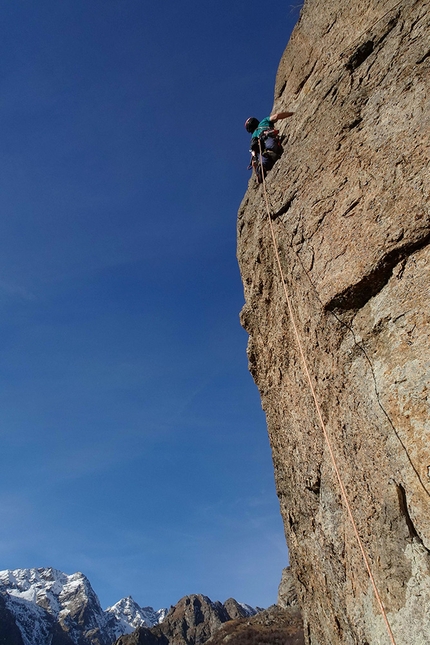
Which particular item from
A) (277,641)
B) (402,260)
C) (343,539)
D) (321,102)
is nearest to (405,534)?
(343,539)

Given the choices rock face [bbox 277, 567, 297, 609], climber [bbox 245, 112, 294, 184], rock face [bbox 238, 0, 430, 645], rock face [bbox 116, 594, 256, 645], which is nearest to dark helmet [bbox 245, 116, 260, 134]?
climber [bbox 245, 112, 294, 184]

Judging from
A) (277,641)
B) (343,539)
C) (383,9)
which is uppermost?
(383,9)

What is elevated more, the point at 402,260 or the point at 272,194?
the point at 272,194

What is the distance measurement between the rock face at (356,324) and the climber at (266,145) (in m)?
0.33

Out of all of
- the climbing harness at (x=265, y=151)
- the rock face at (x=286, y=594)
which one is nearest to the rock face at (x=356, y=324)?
the climbing harness at (x=265, y=151)

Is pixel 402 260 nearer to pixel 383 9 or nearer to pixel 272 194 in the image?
pixel 272 194

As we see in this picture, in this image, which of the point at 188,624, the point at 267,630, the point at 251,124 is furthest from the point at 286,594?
the point at 251,124

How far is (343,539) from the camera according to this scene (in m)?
5.97

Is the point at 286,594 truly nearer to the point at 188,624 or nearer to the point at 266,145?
the point at 188,624

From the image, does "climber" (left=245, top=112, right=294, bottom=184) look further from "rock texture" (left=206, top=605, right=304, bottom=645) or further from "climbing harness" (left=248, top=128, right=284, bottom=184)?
"rock texture" (left=206, top=605, right=304, bottom=645)

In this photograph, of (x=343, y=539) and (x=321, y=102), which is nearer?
(x=343, y=539)

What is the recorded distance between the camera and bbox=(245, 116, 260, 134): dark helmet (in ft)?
32.7

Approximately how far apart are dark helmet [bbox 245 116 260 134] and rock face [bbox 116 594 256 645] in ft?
408

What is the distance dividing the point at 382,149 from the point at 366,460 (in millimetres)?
3990
